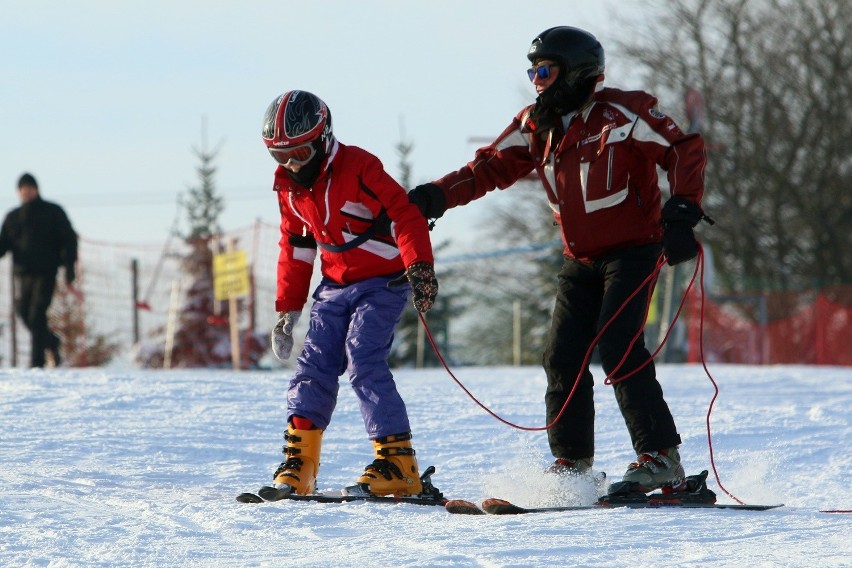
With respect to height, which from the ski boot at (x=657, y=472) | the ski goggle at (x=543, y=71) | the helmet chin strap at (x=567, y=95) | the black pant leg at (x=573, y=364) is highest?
the ski goggle at (x=543, y=71)

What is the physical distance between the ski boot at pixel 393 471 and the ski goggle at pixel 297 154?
1092 millimetres

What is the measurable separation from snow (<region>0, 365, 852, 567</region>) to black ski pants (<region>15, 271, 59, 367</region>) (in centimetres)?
213

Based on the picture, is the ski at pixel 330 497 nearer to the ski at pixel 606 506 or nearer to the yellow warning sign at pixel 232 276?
the ski at pixel 606 506

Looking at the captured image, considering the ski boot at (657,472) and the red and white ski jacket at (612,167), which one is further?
the red and white ski jacket at (612,167)

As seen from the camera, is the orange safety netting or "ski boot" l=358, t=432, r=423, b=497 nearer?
"ski boot" l=358, t=432, r=423, b=497

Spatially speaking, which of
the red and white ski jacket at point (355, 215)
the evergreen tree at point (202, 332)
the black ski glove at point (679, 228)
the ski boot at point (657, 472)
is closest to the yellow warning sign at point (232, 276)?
the evergreen tree at point (202, 332)

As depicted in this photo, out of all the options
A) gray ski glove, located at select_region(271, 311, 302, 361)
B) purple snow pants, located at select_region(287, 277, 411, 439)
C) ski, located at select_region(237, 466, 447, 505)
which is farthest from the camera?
gray ski glove, located at select_region(271, 311, 302, 361)

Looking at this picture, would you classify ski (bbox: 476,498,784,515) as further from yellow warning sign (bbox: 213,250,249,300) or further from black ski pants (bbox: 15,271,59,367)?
yellow warning sign (bbox: 213,250,249,300)

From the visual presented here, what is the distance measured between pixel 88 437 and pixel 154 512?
210 centimetres

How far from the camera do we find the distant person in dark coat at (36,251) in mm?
11867

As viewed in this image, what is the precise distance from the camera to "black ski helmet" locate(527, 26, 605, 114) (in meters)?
5.24

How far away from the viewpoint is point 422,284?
5.13 metres

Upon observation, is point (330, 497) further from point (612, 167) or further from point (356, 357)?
point (612, 167)

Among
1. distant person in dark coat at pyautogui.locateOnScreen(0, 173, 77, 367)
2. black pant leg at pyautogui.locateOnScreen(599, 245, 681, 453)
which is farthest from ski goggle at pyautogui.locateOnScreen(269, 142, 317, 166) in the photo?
distant person in dark coat at pyautogui.locateOnScreen(0, 173, 77, 367)
